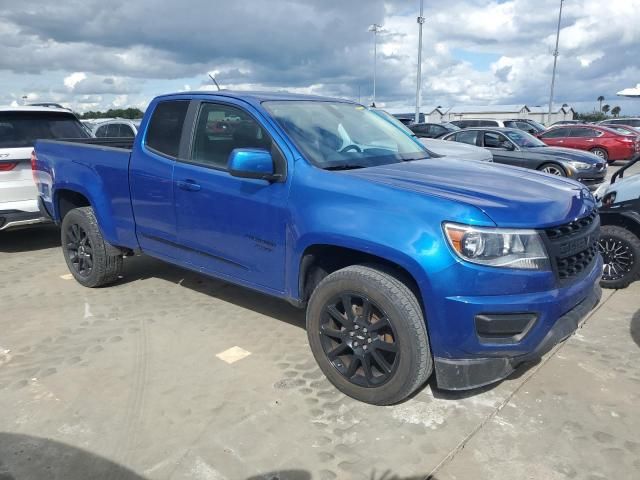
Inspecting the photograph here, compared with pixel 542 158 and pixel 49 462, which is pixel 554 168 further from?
pixel 49 462

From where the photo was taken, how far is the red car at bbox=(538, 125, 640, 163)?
18156 millimetres

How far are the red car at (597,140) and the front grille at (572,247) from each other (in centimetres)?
1685

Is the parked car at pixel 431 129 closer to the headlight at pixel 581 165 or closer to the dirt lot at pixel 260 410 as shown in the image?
the headlight at pixel 581 165

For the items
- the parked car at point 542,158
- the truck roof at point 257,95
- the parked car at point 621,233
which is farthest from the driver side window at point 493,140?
the truck roof at point 257,95

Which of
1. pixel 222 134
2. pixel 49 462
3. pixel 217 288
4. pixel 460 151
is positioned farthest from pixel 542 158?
pixel 49 462

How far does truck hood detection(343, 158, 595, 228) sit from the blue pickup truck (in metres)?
0.01

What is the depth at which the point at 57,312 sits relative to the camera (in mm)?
4621

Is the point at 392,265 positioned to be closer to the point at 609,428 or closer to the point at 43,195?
the point at 609,428

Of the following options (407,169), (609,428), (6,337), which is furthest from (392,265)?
(6,337)

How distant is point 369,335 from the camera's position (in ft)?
9.87

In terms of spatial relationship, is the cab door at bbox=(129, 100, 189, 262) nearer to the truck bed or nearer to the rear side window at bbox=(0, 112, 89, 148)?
the truck bed

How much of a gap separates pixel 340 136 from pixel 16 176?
14.5 feet

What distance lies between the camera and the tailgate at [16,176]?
6.05 meters

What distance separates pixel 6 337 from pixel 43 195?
1.95m
